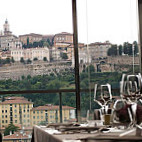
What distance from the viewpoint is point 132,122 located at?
5.93ft

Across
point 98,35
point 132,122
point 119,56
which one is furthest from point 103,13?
point 132,122

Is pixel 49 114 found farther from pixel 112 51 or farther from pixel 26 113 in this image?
pixel 112 51

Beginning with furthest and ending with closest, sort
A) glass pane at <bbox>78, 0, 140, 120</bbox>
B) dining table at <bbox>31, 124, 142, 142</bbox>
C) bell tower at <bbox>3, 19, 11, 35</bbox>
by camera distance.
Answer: glass pane at <bbox>78, 0, 140, 120</bbox>
bell tower at <bbox>3, 19, 11, 35</bbox>
dining table at <bbox>31, 124, 142, 142</bbox>

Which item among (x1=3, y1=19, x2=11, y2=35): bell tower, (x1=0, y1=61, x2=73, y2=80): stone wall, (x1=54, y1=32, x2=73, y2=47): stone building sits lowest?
(x1=0, y1=61, x2=73, y2=80): stone wall

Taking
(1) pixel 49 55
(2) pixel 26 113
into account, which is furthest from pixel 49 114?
(1) pixel 49 55

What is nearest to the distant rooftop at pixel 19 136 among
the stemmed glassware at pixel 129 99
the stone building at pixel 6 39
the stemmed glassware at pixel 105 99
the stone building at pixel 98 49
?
the stone building at pixel 6 39

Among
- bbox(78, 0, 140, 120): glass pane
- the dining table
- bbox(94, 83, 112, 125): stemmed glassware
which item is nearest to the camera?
the dining table

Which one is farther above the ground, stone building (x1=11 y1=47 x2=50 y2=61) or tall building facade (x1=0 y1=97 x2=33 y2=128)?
stone building (x1=11 y1=47 x2=50 y2=61)

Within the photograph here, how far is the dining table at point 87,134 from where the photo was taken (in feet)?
5.56

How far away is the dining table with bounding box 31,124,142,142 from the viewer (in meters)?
1.70

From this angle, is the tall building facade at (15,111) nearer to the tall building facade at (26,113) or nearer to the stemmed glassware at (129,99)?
the tall building facade at (26,113)

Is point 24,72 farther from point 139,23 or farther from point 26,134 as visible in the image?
point 139,23

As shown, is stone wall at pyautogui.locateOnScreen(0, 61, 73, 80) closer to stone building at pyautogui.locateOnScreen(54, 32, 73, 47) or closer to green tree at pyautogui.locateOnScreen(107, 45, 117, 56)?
stone building at pyautogui.locateOnScreen(54, 32, 73, 47)

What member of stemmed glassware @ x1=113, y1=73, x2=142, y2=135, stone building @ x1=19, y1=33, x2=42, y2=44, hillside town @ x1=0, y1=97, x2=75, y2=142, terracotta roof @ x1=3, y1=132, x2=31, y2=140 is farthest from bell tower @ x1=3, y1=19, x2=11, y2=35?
stemmed glassware @ x1=113, y1=73, x2=142, y2=135
